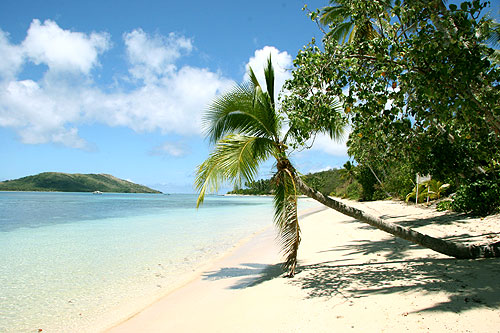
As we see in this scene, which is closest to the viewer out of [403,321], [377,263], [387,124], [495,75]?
[403,321]

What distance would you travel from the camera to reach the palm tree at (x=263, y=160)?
4.77 metres

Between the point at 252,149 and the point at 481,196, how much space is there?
7.47 metres

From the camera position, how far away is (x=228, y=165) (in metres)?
5.05

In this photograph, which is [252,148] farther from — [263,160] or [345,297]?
[345,297]

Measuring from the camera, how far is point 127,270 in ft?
23.1

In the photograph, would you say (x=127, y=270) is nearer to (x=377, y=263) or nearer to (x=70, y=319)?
(x=70, y=319)

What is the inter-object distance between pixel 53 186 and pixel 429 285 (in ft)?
504

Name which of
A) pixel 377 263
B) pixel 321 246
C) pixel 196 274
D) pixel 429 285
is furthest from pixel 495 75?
pixel 196 274

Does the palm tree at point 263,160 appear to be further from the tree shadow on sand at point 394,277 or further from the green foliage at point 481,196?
the green foliage at point 481,196

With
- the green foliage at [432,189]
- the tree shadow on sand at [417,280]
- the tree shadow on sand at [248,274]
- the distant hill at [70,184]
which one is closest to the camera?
the tree shadow on sand at [417,280]

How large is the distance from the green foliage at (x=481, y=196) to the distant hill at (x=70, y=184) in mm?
145903

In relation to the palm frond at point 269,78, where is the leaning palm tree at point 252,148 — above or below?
below

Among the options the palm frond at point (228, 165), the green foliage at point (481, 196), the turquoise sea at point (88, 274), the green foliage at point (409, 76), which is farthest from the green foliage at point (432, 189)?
the palm frond at point (228, 165)

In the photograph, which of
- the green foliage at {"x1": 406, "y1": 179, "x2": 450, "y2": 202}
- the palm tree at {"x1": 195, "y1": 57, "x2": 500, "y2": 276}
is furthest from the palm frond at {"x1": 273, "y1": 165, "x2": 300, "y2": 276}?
the green foliage at {"x1": 406, "y1": 179, "x2": 450, "y2": 202}
